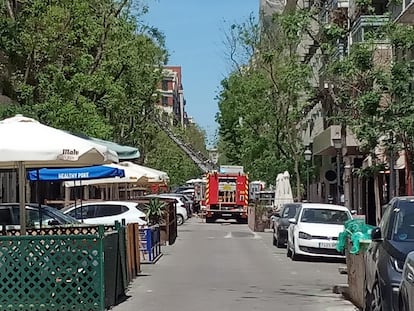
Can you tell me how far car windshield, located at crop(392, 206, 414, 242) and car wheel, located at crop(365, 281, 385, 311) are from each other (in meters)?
0.70

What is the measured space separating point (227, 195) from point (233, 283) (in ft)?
116

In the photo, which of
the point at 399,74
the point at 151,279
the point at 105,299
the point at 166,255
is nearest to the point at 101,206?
the point at 166,255

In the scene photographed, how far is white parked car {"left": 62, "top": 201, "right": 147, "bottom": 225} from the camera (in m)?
28.5

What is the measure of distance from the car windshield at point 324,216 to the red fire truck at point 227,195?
27711mm

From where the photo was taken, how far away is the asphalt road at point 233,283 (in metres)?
15.4

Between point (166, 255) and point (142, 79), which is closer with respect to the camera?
point (166, 255)

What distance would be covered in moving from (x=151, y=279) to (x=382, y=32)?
7842 millimetres

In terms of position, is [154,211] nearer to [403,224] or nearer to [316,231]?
[316,231]

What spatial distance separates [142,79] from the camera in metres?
48.8

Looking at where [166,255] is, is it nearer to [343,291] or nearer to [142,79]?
[343,291]

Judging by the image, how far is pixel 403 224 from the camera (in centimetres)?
1250

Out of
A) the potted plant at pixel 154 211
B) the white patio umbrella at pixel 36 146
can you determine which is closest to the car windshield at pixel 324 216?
the potted plant at pixel 154 211

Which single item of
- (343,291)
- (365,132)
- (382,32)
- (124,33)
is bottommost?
(343,291)

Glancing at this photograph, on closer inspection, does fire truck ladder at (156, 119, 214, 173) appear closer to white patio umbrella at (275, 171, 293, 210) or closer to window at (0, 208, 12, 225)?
white patio umbrella at (275, 171, 293, 210)
